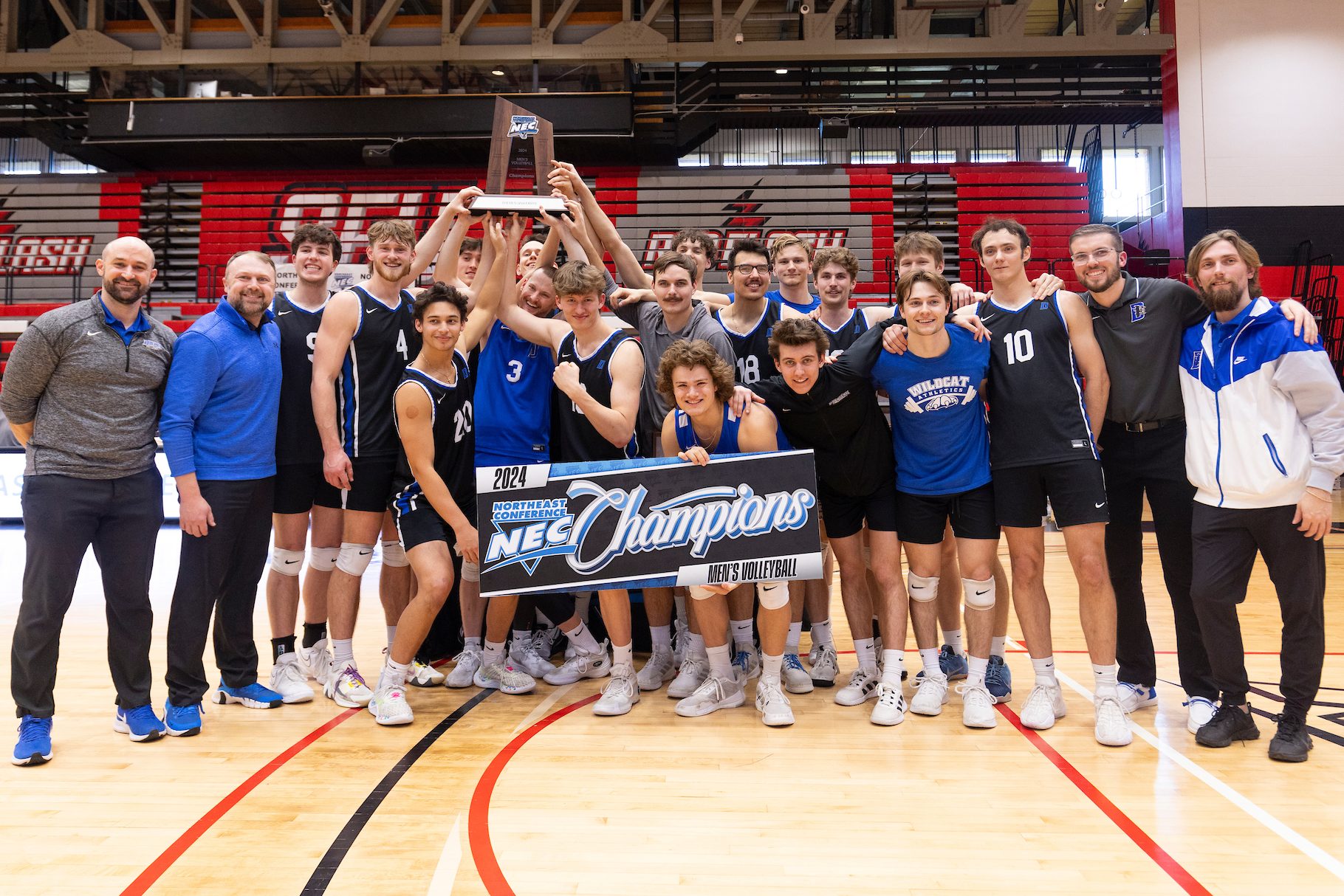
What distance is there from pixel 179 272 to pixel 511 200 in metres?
14.6

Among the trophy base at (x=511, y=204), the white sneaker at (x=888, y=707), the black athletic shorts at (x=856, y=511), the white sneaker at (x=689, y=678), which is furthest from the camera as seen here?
the white sneaker at (x=689, y=678)

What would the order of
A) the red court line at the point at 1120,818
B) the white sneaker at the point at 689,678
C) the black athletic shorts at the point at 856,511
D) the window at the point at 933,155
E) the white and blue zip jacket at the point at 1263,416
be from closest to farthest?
1. the red court line at the point at 1120,818
2. the white and blue zip jacket at the point at 1263,416
3. the black athletic shorts at the point at 856,511
4. the white sneaker at the point at 689,678
5. the window at the point at 933,155

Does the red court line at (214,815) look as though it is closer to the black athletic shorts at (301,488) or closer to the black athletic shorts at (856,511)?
the black athletic shorts at (301,488)

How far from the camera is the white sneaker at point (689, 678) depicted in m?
3.96

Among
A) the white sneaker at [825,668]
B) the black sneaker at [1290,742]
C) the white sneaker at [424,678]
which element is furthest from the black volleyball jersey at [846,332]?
the white sneaker at [424,678]

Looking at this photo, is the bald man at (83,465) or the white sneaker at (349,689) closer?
the bald man at (83,465)

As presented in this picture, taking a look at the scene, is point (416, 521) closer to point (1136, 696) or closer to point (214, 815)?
point (214, 815)

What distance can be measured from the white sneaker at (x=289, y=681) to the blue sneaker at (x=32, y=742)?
0.88 m

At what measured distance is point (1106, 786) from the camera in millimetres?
2893

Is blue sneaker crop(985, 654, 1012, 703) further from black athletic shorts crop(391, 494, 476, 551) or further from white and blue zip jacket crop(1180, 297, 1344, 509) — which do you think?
black athletic shorts crop(391, 494, 476, 551)

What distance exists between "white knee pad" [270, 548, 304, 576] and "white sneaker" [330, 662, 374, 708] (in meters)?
0.53

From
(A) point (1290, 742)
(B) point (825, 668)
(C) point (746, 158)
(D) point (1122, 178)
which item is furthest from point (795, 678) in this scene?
(D) point (1122, 178)

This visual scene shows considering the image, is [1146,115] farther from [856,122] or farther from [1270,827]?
[1270,827]

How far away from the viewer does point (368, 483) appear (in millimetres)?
3820
